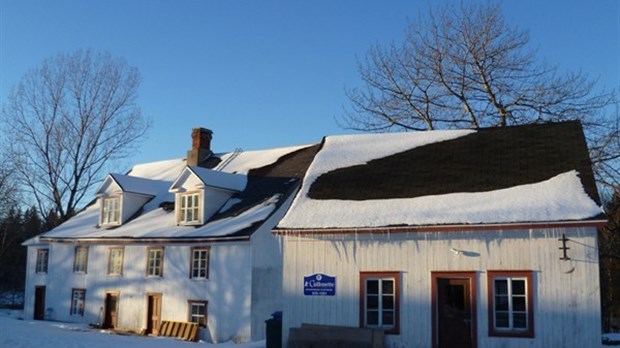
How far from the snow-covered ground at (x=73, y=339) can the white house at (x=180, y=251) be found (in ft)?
4.39

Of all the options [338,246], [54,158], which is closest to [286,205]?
[338,246]

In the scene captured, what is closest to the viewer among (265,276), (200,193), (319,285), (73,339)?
(319,285)

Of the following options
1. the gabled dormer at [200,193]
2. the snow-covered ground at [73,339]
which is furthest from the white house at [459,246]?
the gabled dormer at [200,193]

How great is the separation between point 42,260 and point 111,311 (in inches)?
257

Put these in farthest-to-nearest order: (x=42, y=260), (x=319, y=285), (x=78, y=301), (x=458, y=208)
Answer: (x=42, y=260), (x=78, y=301), (x=319, y=285), (x=458, y=208)

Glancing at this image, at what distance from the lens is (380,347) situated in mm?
15883

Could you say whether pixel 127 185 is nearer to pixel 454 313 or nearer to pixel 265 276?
pixel 265 276

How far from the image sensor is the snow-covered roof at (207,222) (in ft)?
79.3

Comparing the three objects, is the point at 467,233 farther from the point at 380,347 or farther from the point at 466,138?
the point at 466,138

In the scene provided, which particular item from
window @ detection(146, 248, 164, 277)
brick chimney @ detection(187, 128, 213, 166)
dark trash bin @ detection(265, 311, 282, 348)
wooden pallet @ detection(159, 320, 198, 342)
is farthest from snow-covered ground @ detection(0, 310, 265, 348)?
brick chimney @ detection(187, 128, 213, 166)

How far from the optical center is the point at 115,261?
91.8 feet

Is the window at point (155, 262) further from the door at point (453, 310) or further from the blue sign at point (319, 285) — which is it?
the door at point (453, 310)

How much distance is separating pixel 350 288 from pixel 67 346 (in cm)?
838

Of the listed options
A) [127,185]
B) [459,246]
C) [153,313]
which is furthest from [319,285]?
[127,185]
